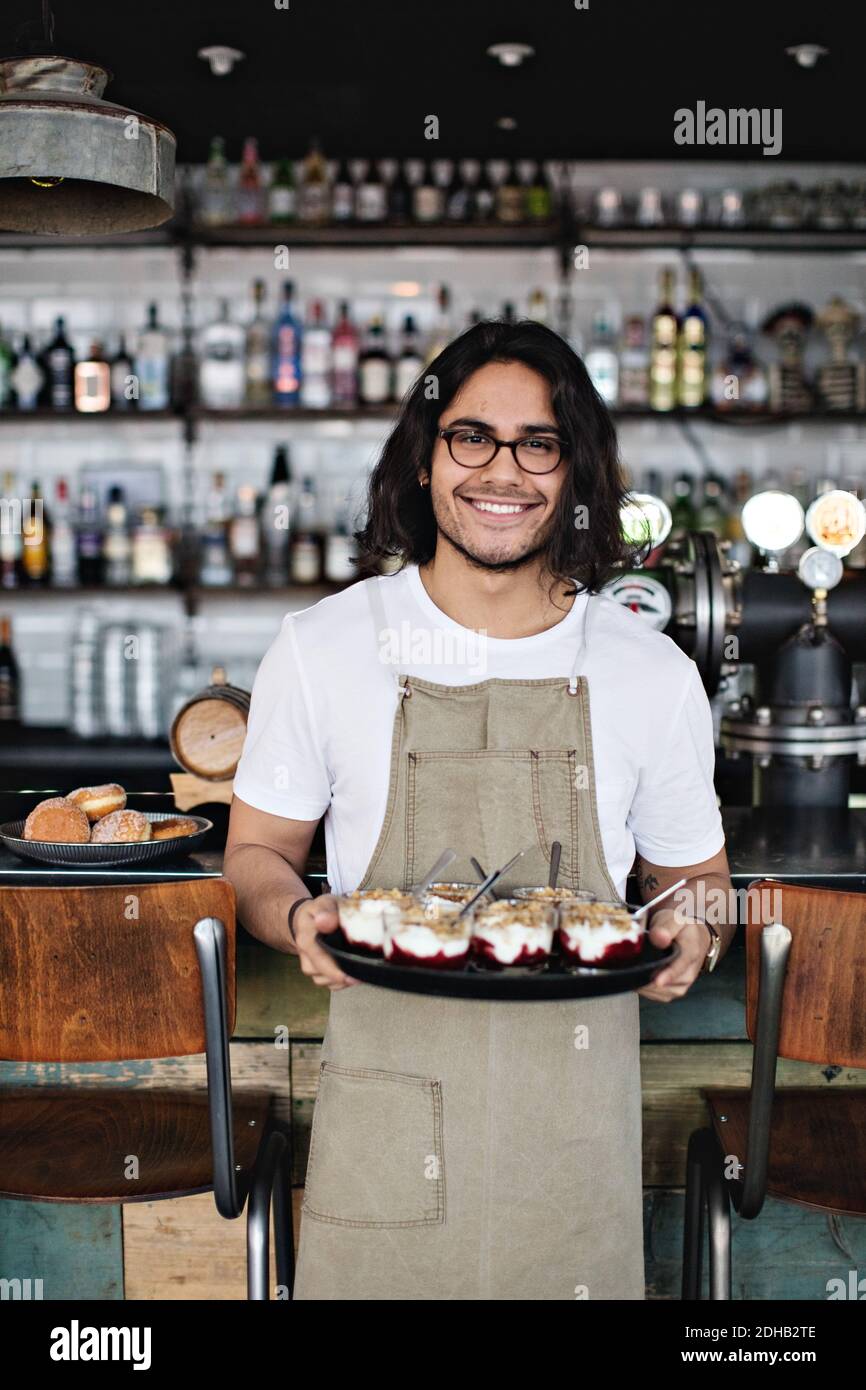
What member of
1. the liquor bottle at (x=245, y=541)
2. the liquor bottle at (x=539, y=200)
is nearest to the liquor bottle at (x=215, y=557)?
the liquor bottle at (x=245, y=541)

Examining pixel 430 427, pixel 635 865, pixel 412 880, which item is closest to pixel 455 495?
pixel 430 427

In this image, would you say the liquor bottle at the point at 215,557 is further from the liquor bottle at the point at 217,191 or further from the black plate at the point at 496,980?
the black plate at the point at 496,980

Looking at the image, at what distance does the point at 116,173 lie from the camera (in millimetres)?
1753

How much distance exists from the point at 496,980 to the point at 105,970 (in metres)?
0.44

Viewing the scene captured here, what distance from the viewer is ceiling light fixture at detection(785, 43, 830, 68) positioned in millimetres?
3236

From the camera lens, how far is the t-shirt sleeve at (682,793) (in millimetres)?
1477

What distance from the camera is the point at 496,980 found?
1.15 meters

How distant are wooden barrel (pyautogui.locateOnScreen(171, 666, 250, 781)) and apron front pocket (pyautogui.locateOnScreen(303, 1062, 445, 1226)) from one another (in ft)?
2.26

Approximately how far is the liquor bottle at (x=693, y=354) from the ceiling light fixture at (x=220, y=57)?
57.1 inches

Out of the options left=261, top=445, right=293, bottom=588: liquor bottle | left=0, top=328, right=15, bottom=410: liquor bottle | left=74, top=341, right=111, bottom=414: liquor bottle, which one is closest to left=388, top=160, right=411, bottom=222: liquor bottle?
left=261, top=445, right=293, bottom=588: liquor bottle

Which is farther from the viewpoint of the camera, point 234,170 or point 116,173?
point 234,170

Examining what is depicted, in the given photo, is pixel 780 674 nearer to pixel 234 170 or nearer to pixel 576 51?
pixel 576 51

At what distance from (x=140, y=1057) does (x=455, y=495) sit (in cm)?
69

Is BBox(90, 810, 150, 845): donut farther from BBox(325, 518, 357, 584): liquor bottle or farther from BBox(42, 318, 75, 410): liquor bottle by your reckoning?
BBox(42, 318, 75, 410): liquor bottle
